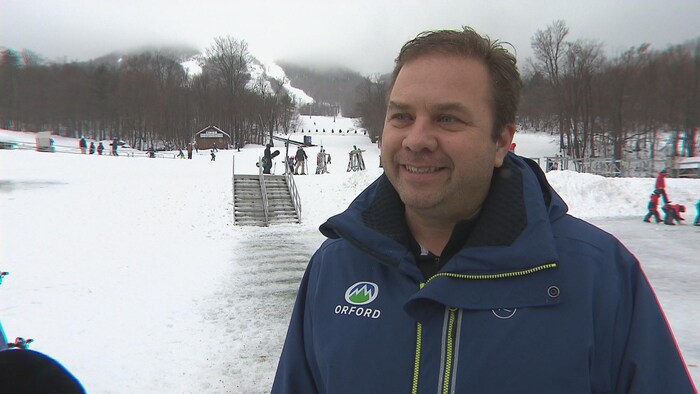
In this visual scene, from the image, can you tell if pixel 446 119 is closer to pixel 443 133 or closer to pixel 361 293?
pixel 443 133

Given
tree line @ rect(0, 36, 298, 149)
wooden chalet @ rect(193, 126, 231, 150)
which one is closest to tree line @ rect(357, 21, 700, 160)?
wooden chalet @ rect(193, 126, 231, 150)

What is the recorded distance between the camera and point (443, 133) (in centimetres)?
144

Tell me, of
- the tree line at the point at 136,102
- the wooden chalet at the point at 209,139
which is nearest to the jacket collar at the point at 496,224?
the wooden chalet at the point at 209,139

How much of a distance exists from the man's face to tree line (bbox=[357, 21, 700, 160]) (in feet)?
141

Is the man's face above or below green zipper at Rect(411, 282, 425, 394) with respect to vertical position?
above

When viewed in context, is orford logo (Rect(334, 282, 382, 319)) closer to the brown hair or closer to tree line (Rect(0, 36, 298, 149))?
the brown hair

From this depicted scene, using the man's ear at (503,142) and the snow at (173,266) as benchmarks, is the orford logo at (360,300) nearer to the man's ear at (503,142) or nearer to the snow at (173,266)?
the man's ear at (503,142)

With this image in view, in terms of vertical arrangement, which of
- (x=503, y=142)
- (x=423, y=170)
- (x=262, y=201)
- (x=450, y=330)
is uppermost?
(x=503, y=142)

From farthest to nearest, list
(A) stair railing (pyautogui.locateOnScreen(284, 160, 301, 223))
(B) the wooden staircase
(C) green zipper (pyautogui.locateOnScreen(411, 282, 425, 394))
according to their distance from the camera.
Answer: (A) stair railing (pyautogui.locateOnScreen(284, 160, 301, 223))
(B) the wooden staircase
(C) green zipper (pyautogui.locateOnScreen(411, 282, 425, 394))

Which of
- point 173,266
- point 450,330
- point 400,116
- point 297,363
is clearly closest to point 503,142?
point 400,116

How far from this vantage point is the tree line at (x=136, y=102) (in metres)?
71.2

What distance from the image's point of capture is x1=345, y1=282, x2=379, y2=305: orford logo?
1559 mm

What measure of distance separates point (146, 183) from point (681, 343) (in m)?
19.7

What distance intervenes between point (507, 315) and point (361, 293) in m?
0.51
